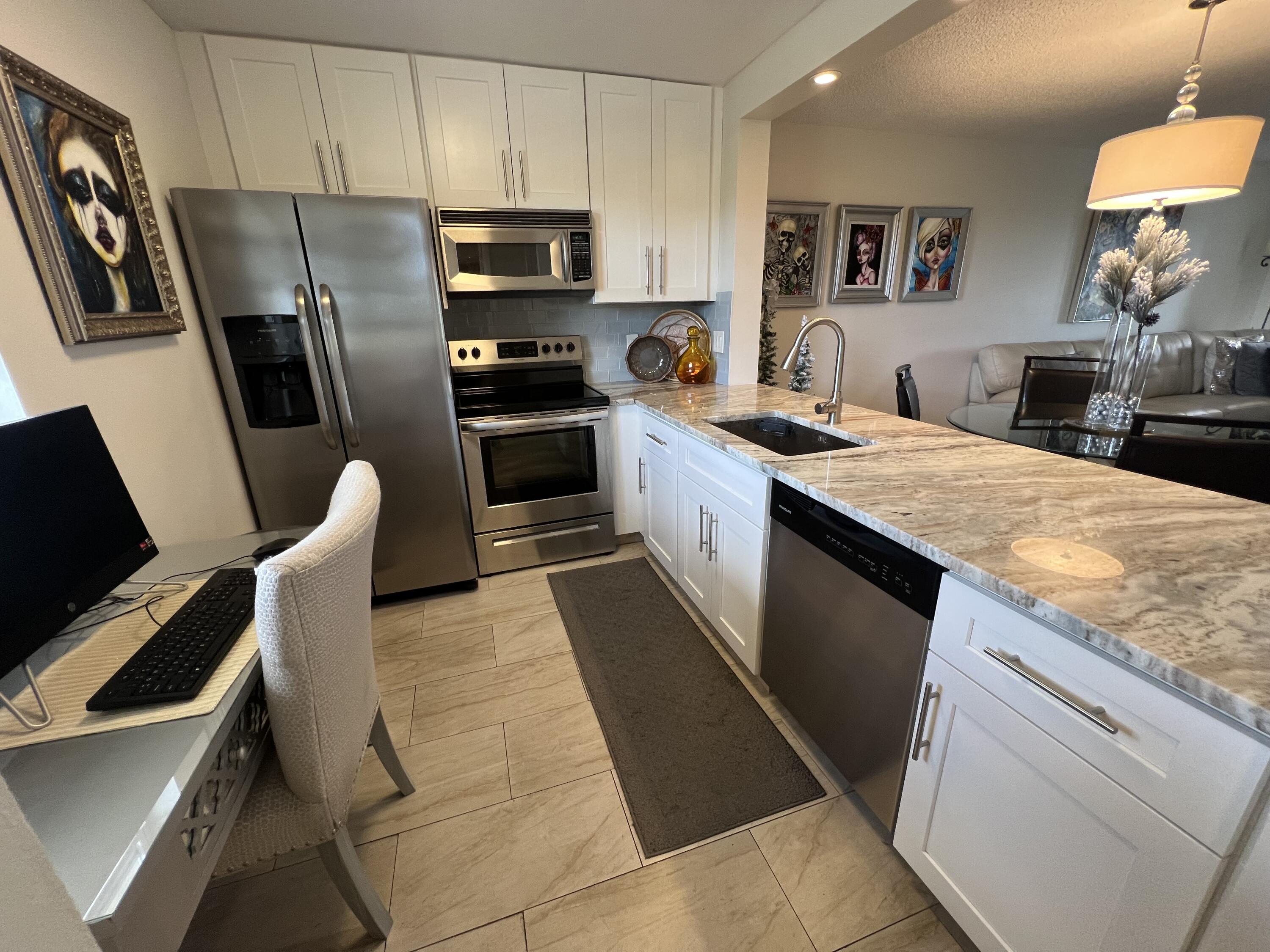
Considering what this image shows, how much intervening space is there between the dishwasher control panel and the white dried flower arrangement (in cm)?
192

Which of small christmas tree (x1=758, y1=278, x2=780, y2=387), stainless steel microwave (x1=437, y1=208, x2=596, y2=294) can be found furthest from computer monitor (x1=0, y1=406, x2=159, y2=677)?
small christmas tree (x1=758, y1=278, x2=780, y2=387)

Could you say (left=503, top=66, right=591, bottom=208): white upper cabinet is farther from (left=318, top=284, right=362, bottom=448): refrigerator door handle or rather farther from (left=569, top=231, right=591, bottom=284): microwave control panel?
(left=318, top=284, right=362, bottom=448): refrigerator door handle

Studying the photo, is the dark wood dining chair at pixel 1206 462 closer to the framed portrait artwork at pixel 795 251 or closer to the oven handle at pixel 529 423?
the oven handle at pixel 529 423

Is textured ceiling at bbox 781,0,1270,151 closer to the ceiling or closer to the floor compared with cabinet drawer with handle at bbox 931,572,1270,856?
closer to the ceiling

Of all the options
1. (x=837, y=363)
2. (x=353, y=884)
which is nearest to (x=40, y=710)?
(x=353, y=884)

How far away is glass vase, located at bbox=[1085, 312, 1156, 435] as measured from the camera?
2.24 m

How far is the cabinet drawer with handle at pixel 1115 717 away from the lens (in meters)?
0.63

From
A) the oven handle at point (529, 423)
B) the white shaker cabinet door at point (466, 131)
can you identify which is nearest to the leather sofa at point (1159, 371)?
the oven handle at point (529, 423)

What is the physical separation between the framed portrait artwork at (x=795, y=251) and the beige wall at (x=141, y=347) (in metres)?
2.99

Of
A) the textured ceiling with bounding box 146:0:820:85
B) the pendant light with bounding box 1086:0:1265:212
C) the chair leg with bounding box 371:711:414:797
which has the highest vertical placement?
the textured ceiling with bounding box 146:0:820:85

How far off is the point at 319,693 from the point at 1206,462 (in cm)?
230

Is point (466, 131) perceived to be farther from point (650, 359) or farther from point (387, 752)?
point (387, 752)

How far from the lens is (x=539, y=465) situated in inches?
103

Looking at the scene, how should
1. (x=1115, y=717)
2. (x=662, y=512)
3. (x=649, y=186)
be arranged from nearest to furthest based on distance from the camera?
1. (x=1115, y=717)
2. (x=662, y=512)
3. (x=649, y=186)
